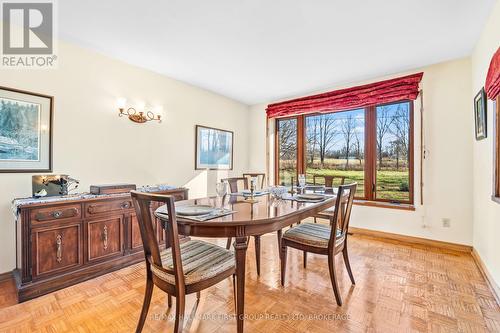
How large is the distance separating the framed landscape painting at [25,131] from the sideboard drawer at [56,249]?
0.69 meters

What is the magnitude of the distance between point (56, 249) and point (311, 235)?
2159 millimetres

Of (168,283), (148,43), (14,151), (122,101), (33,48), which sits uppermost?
Result: (148,43)

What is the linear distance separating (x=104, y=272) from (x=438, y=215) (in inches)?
153

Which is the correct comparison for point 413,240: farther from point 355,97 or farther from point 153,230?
point 153,230

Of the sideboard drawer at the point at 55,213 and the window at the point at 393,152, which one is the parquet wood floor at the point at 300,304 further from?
the window at the point at 393,152

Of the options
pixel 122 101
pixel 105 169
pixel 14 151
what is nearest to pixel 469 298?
pixel 105 169

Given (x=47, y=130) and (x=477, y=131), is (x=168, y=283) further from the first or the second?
(x=477, y=131)

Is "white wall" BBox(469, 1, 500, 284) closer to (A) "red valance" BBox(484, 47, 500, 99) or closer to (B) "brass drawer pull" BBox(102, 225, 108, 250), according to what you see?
(A) "red valance" BBox(484, 47, 500, 99)

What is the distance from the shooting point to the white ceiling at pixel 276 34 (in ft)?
6.32

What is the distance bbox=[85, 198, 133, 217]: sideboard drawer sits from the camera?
86.5 inches

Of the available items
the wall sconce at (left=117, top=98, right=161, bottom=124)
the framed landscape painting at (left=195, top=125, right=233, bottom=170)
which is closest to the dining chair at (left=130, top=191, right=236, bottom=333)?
the wall sconce at (left=117, top=98, right=161, bottom=124)

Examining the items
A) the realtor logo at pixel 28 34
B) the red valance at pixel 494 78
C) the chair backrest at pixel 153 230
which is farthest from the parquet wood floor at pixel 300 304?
the realtor logo at pixel 28 34

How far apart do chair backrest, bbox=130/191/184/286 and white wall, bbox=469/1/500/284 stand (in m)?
2.48

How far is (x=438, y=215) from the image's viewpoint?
9.87ft
